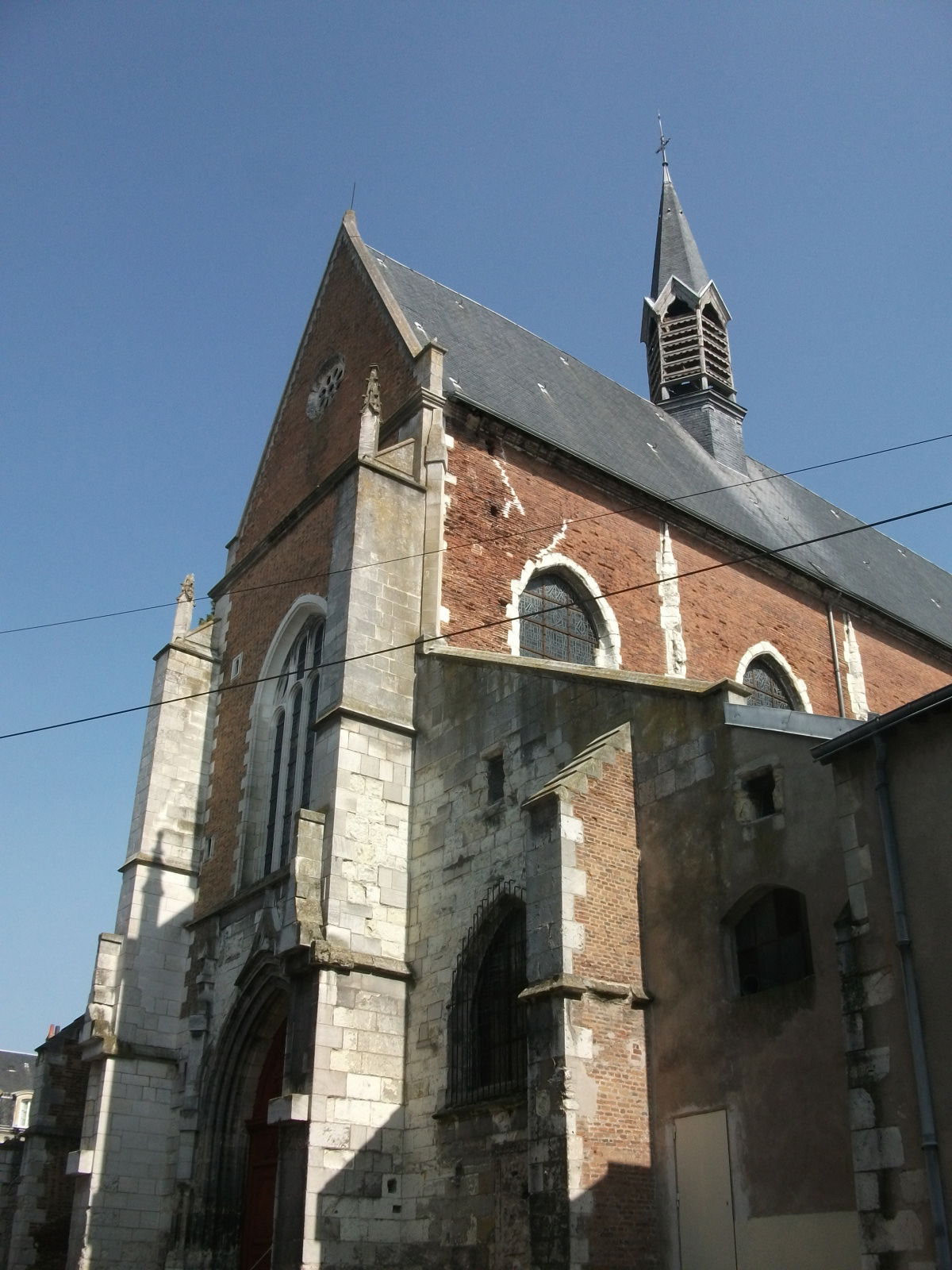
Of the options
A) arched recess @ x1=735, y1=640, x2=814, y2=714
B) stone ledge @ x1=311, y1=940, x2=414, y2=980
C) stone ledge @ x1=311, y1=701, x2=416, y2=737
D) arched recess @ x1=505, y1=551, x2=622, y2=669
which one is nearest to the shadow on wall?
stone ledge @ x1=311, y1=940, x2=414, y2=980

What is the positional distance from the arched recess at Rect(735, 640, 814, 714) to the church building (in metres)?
0.05

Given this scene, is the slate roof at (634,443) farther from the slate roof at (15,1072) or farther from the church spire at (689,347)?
the slate roof at (15,1072)

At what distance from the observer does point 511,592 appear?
50.6 feet

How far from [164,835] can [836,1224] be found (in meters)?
10.9

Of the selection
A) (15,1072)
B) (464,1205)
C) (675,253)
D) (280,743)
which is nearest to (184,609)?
(280,743)

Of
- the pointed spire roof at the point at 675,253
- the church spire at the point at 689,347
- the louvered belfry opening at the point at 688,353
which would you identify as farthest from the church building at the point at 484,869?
the pointed spire roof at the point at 675,253

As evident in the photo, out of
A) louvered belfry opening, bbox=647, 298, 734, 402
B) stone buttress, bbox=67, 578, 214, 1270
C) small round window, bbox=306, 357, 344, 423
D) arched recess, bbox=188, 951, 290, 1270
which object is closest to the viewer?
arched recess, bbox=188, 951, 290, 1270

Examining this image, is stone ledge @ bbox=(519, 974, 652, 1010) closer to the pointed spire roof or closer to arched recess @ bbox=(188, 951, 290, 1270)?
arched recess @ bbox=(188, 951, 290, 1270)

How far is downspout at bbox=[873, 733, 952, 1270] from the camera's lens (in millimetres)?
6863

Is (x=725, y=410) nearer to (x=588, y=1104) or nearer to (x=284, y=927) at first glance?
(x=284, y=927)

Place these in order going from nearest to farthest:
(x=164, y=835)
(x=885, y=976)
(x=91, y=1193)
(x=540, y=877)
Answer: (x=885, y=976) < (x=540, y=877) < (x=91, y=1193) < (x=164, y=835)

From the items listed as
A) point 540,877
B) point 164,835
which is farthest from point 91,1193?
point 540,877

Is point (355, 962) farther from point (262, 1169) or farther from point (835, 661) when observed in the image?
point (835, 661)

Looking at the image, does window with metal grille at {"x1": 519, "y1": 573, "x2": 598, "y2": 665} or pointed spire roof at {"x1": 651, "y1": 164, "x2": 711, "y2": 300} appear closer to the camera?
window with metal grille at {"x1": 519, "y1": 573, "x2": 598, "y2": 665}
